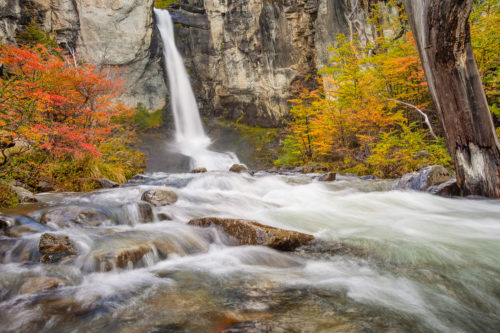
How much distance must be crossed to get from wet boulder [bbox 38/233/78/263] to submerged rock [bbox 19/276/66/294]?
57 cm

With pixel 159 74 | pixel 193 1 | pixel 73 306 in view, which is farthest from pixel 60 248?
pixel 193 1

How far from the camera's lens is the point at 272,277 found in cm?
285

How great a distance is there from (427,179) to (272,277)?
556 centimetres

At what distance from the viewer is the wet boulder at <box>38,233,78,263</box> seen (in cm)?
323

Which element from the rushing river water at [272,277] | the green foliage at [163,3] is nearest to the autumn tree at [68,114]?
the rushing river water at [272,277]

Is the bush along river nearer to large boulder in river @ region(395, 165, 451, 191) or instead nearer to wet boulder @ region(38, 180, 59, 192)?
large boulder in river @ region(395, 165, 451, 191)

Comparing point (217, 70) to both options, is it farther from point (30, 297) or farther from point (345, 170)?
point (30, 297)

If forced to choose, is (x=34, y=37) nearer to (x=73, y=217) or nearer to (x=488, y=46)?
(x=73, y=217)

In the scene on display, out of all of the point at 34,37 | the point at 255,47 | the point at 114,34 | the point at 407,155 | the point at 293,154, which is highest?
the point at 114,34

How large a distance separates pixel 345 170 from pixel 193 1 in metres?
24.7

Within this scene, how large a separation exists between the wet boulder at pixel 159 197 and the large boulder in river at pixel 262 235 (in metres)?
2.58

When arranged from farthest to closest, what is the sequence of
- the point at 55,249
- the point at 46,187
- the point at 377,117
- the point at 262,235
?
the point at 377,117 < the point at 46,187 < the point at 262,235 < the point at 55,249

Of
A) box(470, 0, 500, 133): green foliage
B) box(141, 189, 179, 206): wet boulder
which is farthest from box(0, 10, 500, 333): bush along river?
box(470, 0, 500, 133): green foliage

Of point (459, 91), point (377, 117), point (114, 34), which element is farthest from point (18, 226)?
point (114, 34)
